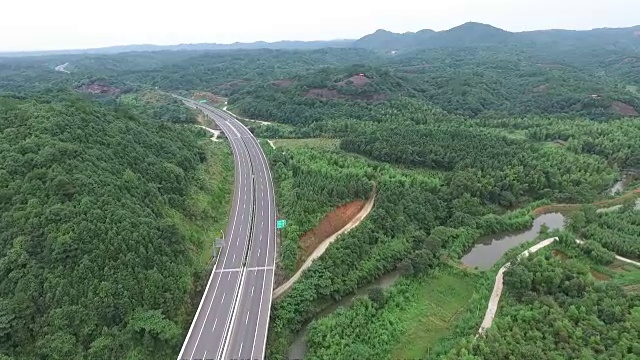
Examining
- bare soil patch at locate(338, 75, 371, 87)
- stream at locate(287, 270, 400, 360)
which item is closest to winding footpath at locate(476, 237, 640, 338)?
stream at locate(287, 270, 400, 360)

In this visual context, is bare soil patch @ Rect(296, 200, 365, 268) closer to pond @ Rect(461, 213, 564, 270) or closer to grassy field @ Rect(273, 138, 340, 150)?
pond @ Rect(461, 213, 564, 270)

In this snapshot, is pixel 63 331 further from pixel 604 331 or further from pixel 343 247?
pixel 604 331

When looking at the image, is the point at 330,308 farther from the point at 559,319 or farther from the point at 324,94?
the point at 324,94

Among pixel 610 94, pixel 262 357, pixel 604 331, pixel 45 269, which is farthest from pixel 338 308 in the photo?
pixel 610 94

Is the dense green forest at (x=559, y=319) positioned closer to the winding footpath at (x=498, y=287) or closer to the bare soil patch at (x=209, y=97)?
the winding footpath at (x=498, y=287)

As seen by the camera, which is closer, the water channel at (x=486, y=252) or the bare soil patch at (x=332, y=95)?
the water channel at (x=486, y=252)

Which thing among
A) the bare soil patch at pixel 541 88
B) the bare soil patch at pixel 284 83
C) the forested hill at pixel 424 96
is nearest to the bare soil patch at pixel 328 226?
the forested hill at pixel 424 96
